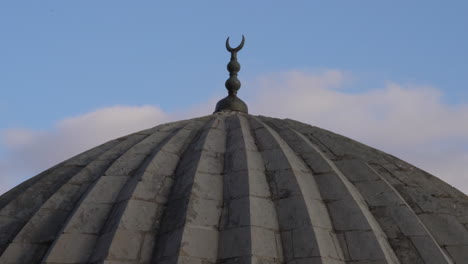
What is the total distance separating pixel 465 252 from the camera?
9602mm

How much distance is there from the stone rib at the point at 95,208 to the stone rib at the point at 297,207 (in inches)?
79.9

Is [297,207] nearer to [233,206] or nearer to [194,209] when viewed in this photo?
[233,206]

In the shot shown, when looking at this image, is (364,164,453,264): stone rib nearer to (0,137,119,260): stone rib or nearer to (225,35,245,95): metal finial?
(225,35,245,95): metal finial

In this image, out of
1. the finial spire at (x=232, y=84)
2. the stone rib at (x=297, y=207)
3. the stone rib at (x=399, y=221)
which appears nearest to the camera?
the stone rib at (x=297, y=207)

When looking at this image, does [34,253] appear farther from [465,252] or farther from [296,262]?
[465,252]

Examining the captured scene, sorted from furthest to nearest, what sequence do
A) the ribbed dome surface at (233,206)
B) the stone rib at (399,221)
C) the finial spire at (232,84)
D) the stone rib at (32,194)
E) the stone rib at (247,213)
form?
the finial spire at (232,84)
the stone rib at (32,194)
the stone rib at (399,221)
the ribbed dome surface at (233,206)
the stone rib at (247,213)

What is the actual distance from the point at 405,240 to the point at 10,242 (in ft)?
17.6

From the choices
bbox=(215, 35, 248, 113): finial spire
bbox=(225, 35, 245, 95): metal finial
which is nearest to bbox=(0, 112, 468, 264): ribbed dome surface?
bbox=(215, 35, 248, 113): finial spire

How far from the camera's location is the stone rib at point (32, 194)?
9883 mm

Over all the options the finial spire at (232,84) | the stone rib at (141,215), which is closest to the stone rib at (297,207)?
the stone rib at (141,215)

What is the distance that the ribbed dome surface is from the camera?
8.62 m

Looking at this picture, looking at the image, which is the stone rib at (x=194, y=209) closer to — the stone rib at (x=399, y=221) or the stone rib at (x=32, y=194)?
the stone rib at (x=32, y=194)

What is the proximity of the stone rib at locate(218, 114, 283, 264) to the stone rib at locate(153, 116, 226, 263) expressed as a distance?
13cm

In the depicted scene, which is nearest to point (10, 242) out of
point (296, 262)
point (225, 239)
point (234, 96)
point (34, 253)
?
point (34, 253)
